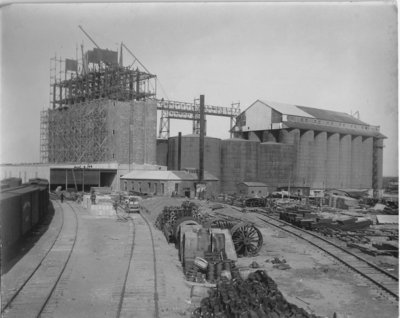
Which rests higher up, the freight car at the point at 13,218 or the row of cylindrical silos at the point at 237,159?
the row of cylindrical silos at the point at 237,159

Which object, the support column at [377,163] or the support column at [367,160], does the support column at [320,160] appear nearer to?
the support column at [367,160]

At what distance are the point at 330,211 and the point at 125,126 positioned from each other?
34.0m

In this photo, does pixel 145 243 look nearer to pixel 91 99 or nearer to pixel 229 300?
pixel 229 300

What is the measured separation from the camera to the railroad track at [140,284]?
11620 millimetres

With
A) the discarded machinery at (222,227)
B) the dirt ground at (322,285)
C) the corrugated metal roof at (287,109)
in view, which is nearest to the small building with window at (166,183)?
the corrugated metal roof at (287,109)

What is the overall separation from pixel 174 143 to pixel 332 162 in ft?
94.1

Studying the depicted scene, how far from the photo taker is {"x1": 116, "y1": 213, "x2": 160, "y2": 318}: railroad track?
11.6m

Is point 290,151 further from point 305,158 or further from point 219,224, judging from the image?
point 219,224

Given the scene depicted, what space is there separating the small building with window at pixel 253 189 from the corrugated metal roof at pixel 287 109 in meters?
14.4

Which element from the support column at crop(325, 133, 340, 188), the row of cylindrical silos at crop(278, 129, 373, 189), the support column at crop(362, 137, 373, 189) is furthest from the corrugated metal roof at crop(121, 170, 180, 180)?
the support column at crop(362, 137, 373, 189)

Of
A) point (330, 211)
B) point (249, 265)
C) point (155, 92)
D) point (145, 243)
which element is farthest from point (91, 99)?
point (249, 265)

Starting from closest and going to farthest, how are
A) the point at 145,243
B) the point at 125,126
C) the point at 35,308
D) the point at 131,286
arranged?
the point at 35,308 → the point at 131,286 → the point at 145,243 → the point at 125,126

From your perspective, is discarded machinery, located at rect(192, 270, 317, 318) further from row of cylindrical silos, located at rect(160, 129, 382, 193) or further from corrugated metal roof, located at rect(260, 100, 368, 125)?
corrugated metal roof, located at rect(260, 100, 368, 125)

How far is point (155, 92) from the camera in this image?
6625 cm
